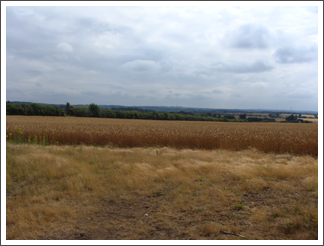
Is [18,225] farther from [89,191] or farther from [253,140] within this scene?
[253,140]

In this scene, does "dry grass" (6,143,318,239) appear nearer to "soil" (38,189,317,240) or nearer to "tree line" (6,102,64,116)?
"soil" (38,189,317,240)

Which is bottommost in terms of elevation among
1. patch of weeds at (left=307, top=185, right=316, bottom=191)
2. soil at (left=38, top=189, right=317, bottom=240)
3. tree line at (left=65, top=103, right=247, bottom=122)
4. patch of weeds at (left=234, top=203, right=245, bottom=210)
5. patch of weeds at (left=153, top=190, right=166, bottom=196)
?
soil at (left=38, top=189, right=317, bottom=240)

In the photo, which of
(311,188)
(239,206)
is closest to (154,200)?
(239,206)

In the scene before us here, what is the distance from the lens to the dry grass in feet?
13.4

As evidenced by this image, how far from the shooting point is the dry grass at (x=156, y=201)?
4098mm

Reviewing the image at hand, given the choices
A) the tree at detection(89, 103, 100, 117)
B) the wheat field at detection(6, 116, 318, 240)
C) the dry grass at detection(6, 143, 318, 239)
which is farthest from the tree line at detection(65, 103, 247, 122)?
the dry grass at detection(6, 143, 318, 239)

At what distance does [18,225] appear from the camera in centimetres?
434

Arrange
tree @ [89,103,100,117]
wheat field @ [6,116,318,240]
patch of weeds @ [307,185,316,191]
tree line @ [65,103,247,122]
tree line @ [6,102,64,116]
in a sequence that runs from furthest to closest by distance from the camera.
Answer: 1. tree @ [89,103,100,117]
2. tree line @ [65,103,247,122]
3. tree line @ [6,102,64,116]
4. patch of weeds @ [307,185,316,191]
5. wheat field @ [6,116,318,240]

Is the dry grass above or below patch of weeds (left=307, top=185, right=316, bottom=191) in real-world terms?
below

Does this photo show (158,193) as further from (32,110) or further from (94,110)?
(94,110)

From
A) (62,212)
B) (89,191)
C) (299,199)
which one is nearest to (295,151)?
(299,199)

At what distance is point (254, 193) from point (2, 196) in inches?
236

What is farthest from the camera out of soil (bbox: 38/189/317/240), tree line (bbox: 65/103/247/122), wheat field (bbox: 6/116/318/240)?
tree line (bbox: 65/103/247/122)

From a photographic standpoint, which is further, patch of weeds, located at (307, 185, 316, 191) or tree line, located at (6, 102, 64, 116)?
tree line, located at (6, 102, 64, 116)
